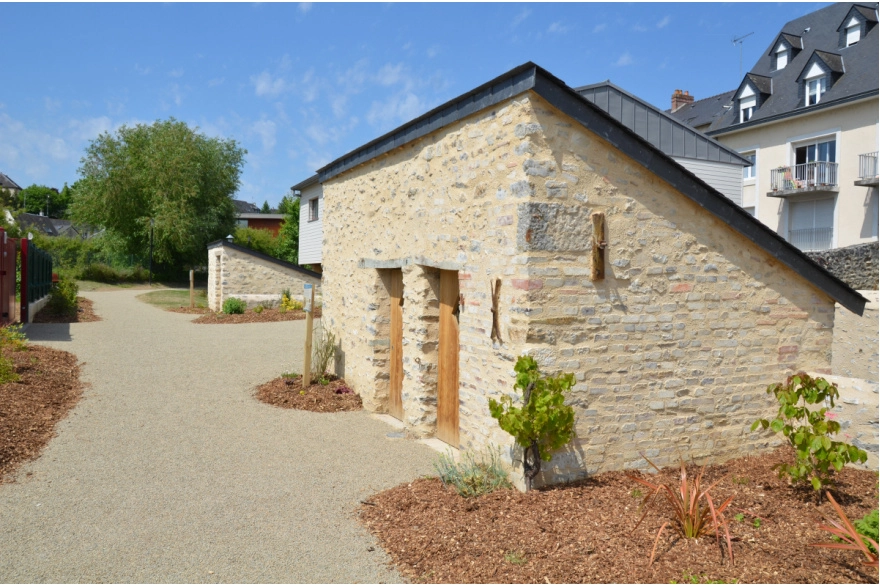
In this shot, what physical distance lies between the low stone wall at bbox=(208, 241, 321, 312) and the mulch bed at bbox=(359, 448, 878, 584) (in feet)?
59.7

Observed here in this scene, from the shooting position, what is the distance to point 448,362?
289 inches

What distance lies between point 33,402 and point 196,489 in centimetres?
393

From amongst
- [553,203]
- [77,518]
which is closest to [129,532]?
[77,518]

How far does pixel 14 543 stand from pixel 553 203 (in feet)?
15.7

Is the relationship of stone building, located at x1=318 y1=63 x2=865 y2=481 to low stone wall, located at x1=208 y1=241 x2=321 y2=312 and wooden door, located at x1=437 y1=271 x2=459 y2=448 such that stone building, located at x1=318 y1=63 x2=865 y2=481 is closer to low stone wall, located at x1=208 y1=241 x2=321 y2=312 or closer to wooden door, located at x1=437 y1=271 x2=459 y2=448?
wooden door, located at x1=437 y1=271 x2=459 y2=448

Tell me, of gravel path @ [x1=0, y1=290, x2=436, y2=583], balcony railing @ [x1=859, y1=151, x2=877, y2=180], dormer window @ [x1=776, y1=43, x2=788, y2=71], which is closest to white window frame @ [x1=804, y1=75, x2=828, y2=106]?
balcony railing @ [x1=859, y1=151, x2=877, y2=180]

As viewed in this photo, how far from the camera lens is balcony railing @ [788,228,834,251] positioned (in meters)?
25.1

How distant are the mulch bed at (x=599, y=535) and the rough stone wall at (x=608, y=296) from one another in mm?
610

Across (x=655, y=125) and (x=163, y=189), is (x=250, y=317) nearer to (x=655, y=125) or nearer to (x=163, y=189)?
(x=655, y=125)

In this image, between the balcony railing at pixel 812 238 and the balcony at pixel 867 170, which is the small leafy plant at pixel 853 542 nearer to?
the balcony at pixel 867 170

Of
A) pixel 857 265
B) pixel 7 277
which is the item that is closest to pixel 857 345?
pixel 857 265

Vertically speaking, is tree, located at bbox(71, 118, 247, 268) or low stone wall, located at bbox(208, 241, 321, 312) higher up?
tree, located at bbox(71, 118, 247, 268)

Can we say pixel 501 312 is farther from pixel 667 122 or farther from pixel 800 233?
pixel 800 233

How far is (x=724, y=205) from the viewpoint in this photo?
241 inches
